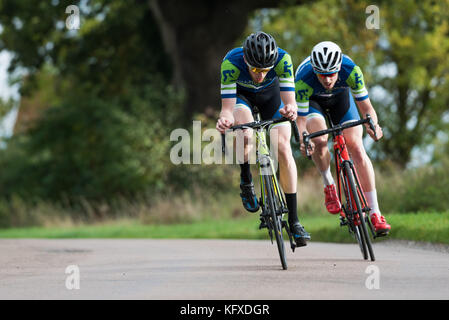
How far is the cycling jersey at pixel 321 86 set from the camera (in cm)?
1045

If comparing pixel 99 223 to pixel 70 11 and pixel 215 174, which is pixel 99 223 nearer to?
pixel 215 174

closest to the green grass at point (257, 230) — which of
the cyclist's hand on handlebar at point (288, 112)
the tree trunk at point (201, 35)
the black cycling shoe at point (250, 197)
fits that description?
the black cycling shoe at point (250, 197)

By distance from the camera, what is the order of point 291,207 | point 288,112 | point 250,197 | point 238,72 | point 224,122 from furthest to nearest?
1. point 250,197
2. point 291,207
3. point 238,72
4. point 288,112
5. point 224,122

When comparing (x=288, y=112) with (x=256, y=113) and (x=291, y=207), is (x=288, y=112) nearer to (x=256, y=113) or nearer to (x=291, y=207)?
(x=256, y=113)

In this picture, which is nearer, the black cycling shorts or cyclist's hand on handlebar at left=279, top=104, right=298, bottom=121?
cyclist's hand on handlebar at left=279, top=104, right=298, bottom=121

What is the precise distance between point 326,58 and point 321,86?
68 cm

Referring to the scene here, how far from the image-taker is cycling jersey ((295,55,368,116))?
10.5 meters

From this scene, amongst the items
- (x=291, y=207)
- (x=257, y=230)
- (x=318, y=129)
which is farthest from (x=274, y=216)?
(x=257, y=230)

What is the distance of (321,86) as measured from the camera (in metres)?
10.7

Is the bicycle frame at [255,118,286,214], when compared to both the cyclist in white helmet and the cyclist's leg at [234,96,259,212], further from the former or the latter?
the cyclist in white helmet

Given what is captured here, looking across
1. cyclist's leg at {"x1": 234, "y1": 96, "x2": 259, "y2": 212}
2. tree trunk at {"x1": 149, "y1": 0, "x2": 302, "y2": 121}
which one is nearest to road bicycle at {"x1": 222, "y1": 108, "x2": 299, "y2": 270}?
cyclist's leg at {"x1": 234, "y1": 96, "x2": 259, "y2": 212}

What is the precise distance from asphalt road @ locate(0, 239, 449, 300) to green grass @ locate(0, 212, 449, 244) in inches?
15.7
